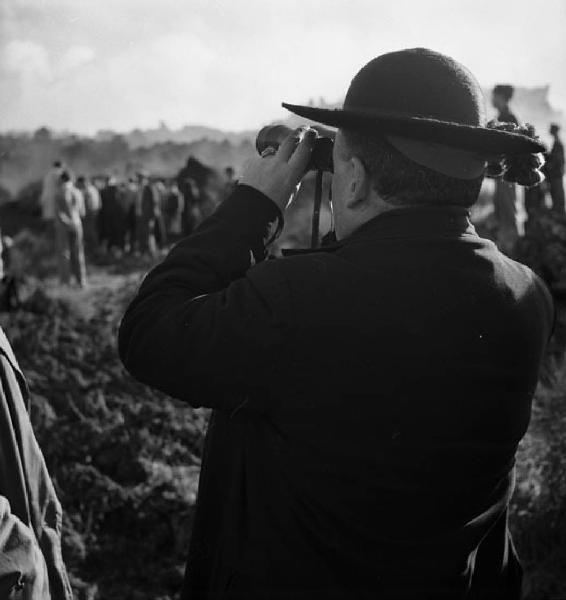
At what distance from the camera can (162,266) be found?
137 cm

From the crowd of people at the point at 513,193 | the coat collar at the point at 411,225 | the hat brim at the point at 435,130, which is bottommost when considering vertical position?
the crowd of people at the point at 513,193

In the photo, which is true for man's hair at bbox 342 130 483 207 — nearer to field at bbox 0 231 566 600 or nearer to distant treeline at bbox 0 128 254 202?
field at bbox 0 231 566 600

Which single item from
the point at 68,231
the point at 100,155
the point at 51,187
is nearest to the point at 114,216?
the point at 68,231

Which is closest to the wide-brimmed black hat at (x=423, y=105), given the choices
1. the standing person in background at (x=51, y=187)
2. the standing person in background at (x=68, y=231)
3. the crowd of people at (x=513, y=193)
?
the crowd of people at (x=513, y=193)

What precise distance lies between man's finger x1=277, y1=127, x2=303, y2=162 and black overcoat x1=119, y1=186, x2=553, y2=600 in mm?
99

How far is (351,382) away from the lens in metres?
1.29

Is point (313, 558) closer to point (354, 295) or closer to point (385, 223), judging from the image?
point (354, 295)

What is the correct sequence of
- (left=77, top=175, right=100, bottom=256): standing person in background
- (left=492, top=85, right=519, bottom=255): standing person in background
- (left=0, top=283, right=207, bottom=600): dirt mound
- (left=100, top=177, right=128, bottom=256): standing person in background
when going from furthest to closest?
(left=100, top=177, right=128, bottom=256): standing person in background → (left=77, top=175, right=100, bottom=256): standing person in background → (left=492, top=85, right=519, bottom=255): standing person in background → (left=0, top=283, right=207, bottom=600): dirt mound

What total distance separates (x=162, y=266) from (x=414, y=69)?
1.93 ft

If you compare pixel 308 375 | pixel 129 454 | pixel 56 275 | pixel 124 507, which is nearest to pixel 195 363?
pixel 308 375

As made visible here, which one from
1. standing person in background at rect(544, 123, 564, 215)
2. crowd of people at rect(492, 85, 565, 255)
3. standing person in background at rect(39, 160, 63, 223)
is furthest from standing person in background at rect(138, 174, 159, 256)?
standing person in background at rect(544, 123, 564, 215)

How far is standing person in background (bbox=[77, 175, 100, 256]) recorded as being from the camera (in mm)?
14656

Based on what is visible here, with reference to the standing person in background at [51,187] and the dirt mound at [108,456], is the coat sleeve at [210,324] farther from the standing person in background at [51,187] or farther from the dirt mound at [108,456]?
the standing person in background at [51,187]

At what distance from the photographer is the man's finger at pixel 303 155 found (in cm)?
145
